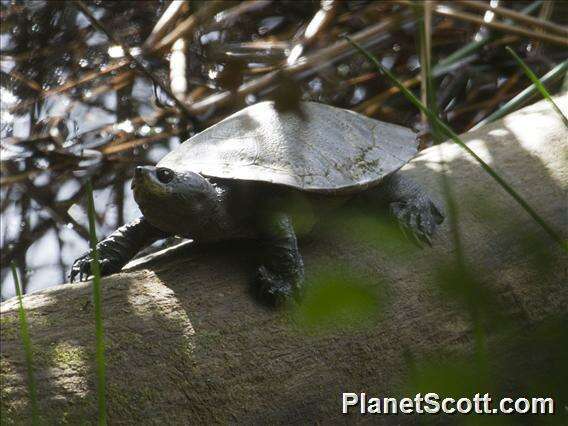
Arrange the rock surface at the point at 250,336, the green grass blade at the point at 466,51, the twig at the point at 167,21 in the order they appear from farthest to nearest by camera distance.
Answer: the green grass blade at the point at 466,51 → the twig at the point at 167,21 → the rock surface at the point at 250,336

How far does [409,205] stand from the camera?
1998mm

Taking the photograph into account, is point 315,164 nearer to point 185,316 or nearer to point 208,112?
point 185,316

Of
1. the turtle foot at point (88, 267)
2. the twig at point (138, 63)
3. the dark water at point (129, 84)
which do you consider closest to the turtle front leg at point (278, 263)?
the turtle foot at point (88, 267)

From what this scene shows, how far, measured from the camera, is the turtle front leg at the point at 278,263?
1.65 metres

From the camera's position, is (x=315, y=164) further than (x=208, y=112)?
No

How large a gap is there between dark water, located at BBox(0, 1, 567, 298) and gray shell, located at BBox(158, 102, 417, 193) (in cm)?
80

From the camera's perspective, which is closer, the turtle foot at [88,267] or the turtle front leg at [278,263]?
the turtle front leg at [278,263]

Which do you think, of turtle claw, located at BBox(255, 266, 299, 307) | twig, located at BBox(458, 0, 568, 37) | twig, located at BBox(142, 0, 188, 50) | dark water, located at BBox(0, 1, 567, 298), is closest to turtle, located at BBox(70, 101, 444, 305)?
turtle claw, located at BBox(255, 266, 299, 307)

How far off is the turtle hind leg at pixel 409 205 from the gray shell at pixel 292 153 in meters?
0.06

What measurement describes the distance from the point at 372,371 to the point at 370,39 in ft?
6.87

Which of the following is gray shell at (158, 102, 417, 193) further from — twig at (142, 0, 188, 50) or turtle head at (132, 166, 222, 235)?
twig at (142, 0, 188, 50)

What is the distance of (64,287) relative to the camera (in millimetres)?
1665

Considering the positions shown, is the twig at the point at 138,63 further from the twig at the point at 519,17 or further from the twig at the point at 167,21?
the twig at the point at 519,17

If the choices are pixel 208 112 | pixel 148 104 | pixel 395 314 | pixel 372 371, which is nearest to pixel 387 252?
pixel 395 314
